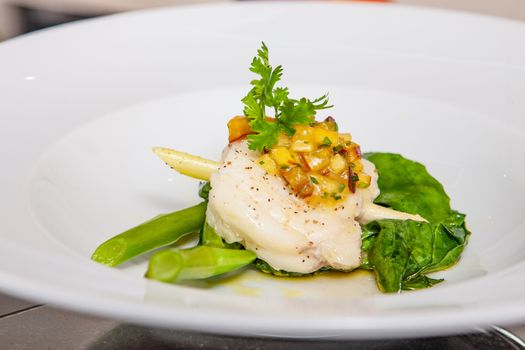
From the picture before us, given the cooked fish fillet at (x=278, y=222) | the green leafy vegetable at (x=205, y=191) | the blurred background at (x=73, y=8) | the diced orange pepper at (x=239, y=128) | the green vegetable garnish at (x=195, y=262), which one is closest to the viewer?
the green vegetable garnish at (x=195, y=262)

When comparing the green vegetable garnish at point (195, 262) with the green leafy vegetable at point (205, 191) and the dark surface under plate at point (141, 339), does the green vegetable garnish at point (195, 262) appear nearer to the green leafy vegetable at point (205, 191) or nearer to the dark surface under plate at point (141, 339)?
the dark surface under plate at point (141, 339)

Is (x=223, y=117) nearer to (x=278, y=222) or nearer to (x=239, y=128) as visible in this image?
(x=239, y=128)

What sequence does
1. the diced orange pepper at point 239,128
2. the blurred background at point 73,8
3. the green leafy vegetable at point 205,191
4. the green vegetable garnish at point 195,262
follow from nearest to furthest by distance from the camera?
the green vegetable garnish at point 195,262
the diced orange pepper at point 239,128
the green leafy vegetable at point 205,191
the blurred background at point 73,8

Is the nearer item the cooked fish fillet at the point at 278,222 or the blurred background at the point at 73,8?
the cooked fish fillet at the point at 278,222

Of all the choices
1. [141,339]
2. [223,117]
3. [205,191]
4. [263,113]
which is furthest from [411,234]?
[223,117]

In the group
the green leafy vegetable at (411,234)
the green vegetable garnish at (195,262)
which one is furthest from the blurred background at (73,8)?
the green vegetable garnish at (195,262)

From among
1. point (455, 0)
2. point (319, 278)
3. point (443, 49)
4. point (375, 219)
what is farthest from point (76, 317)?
point (455, 0)
